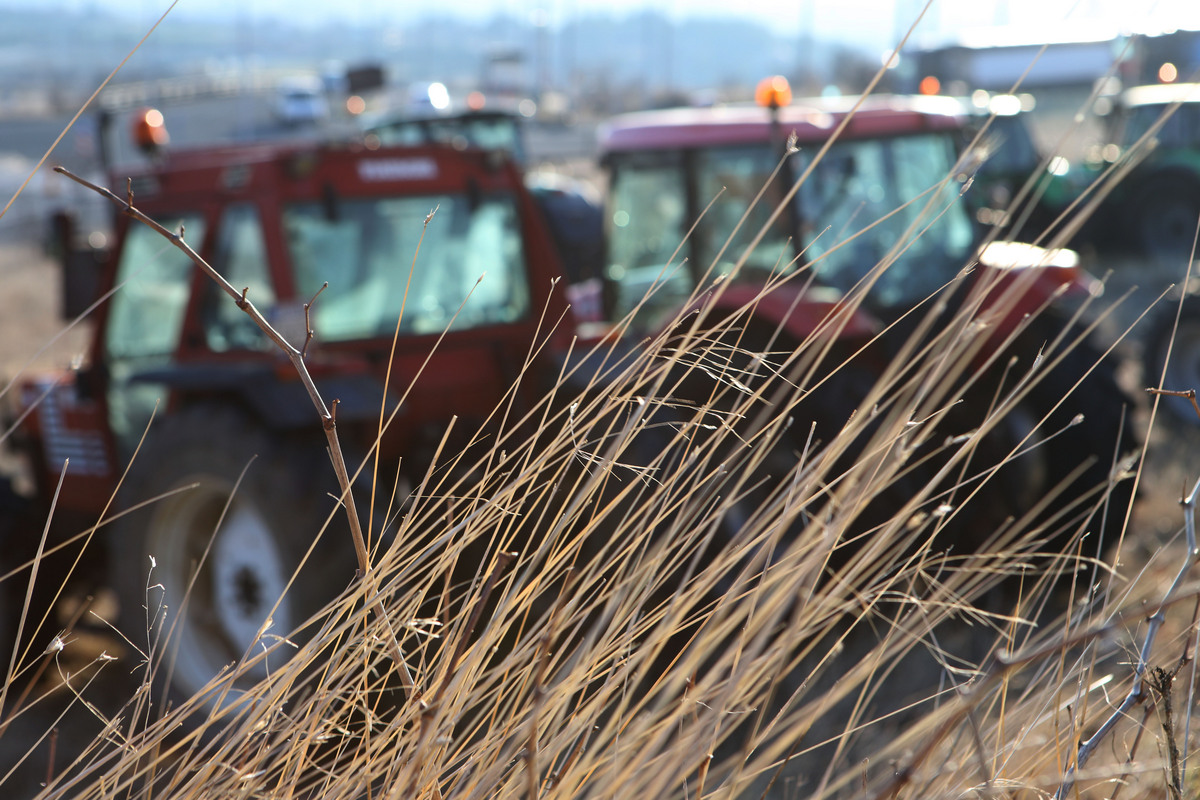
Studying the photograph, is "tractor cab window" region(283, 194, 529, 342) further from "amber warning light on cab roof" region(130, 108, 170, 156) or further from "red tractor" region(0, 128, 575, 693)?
"amber warning light on cab roof" region(130, 108, 170, 156)

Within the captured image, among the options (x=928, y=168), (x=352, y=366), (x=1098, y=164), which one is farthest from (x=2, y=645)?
(x=1098, y=164)

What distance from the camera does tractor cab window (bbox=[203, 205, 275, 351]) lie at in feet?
10.1

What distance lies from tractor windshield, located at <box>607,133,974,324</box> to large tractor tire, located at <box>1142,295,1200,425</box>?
2.39m

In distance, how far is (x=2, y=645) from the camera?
309 centimetres

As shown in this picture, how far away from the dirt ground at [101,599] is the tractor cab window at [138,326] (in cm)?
25

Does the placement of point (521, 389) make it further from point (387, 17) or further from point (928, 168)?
point (387, 17)

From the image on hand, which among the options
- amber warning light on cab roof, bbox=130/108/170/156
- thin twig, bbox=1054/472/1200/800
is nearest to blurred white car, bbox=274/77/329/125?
amber warning light on cab roof, bbox=130/108/170/156

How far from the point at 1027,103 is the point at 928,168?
1256cm

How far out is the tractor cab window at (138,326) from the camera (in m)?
3.38

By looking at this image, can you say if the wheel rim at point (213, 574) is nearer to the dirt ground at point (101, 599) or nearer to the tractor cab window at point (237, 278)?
the dirt ground at point (101, 599)

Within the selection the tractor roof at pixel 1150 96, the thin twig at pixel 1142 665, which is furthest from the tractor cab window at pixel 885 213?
the tractor roof at pixel 1150 96

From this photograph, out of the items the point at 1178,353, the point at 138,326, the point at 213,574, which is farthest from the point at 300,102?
the point at 213,574

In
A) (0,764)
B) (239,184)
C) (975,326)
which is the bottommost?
(0,764)

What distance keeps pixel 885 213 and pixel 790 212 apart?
1.24 feet
